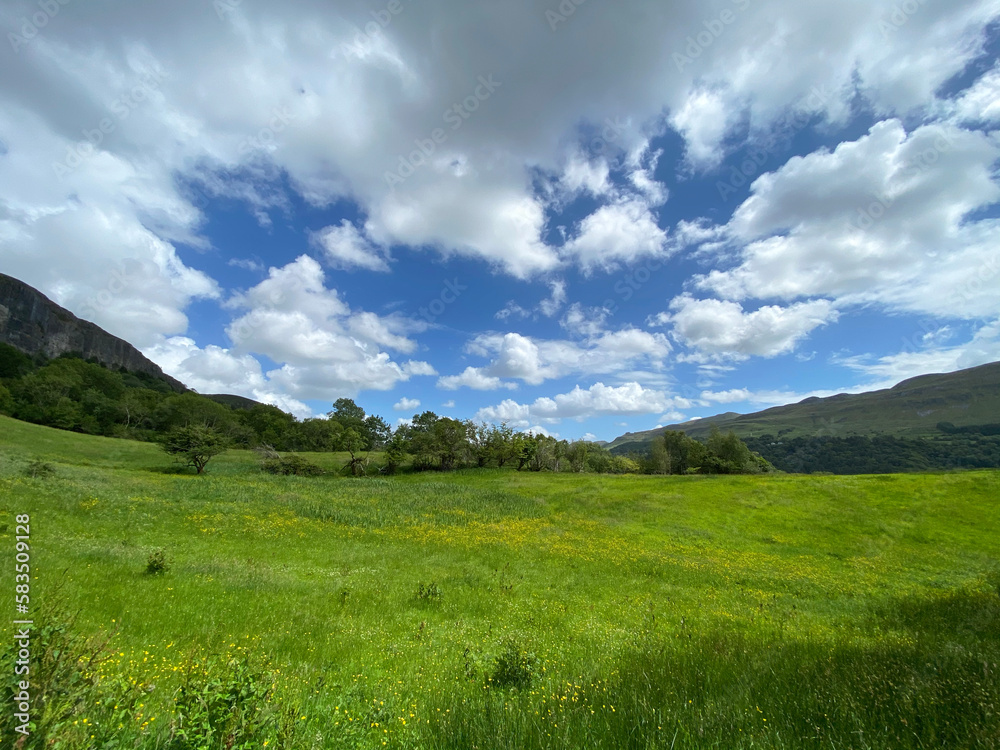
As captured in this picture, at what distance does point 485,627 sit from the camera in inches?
440

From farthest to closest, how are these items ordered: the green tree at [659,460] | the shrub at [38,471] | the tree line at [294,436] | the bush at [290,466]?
1. the green tree at [659,460]
2. the tree line at [294,436]
3. the bush at [290,466]
4. the shrub at [38,471]

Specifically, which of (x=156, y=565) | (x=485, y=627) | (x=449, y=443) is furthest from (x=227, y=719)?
(x=449, y=443)

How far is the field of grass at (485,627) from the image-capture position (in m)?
4.51

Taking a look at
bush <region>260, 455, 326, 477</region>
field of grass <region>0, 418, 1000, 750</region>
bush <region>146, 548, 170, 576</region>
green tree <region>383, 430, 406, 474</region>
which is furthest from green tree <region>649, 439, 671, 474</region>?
bush <region>146, 548, 170, 576</region>

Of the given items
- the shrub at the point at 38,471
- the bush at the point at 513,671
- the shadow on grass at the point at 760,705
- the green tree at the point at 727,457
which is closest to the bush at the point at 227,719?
the shadow on grass at the point at 760,705

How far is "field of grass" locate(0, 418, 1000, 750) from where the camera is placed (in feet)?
14.8

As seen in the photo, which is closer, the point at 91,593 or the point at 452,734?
the point at 452,734

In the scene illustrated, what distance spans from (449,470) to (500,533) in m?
49.8

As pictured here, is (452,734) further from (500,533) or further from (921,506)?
(921,506)

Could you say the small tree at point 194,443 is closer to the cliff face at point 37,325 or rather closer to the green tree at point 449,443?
the green tree at point 449,443

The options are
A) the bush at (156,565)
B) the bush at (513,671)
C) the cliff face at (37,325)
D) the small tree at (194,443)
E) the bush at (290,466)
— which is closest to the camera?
the bush at (513,671)

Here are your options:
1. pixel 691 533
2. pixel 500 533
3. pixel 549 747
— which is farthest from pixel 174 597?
pixel 691 533

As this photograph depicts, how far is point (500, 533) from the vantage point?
86.4 ft

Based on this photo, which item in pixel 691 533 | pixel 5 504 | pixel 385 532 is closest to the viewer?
pixel 5 504
